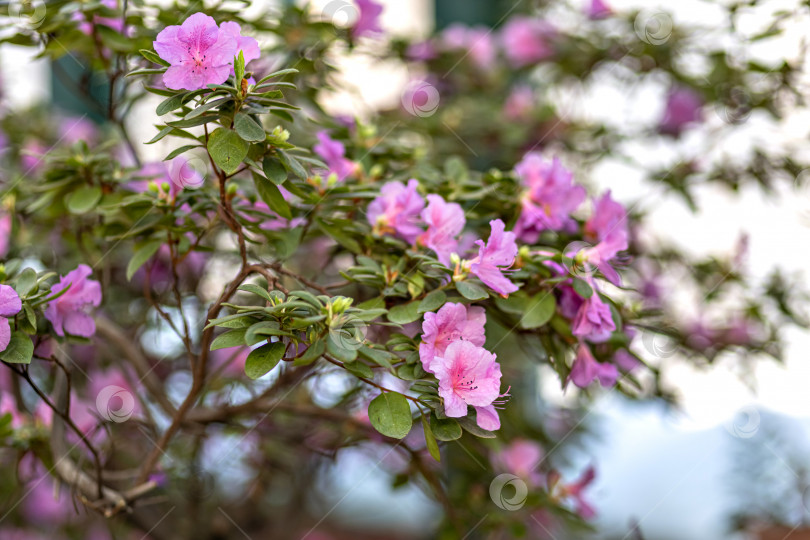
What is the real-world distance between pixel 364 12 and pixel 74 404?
38.6 inches

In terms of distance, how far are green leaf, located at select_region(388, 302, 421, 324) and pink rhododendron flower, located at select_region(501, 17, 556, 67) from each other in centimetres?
125

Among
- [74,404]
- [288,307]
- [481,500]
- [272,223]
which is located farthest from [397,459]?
[288,307]

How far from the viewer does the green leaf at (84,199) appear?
1.08m

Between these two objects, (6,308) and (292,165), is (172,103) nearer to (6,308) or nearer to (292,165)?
(292,165)

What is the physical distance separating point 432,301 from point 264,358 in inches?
8.0

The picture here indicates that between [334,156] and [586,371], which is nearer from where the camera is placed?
[586,371]

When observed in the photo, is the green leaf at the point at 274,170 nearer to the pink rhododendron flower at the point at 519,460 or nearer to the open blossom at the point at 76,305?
the open blossom at the point at 76,305

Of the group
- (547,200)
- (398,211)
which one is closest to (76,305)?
(398,211)

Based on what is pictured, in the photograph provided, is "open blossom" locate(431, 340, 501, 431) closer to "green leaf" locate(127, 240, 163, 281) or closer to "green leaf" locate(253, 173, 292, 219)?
"green leaf" locate(253, 173, 292, 219)

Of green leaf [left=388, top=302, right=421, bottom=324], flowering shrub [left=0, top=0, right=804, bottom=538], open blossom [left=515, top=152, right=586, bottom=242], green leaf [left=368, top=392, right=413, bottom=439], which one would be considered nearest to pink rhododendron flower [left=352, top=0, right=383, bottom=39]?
flowering shrub [left=0, top=0, right=804, bottom=538]

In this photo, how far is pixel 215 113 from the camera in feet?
2.69

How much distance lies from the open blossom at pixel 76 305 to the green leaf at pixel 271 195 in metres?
0.28

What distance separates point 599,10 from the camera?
1824 mm

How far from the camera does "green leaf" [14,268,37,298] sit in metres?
0.88
